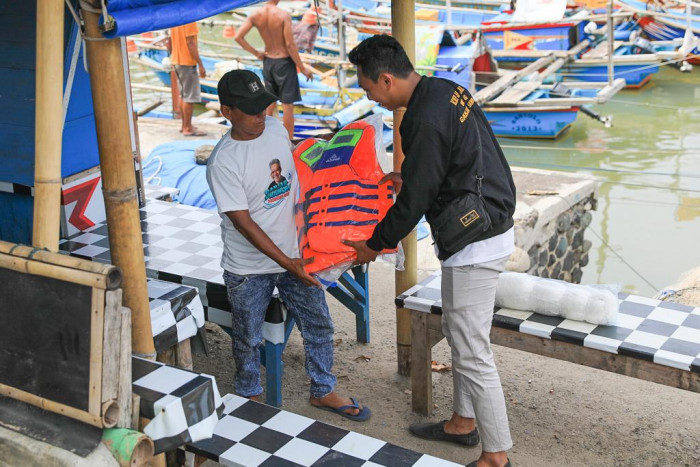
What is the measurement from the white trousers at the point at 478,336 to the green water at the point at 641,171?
565cm

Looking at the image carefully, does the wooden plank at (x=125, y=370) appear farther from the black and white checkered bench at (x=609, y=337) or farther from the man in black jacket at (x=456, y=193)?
the black and white checkered bench at (x=609, y=337)

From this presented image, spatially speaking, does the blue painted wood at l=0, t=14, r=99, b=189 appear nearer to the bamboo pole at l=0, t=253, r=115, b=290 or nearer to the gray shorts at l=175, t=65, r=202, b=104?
the bamboo pole at l=0, t=253, r=115, b=290

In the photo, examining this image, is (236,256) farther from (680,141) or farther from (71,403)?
(680,141)

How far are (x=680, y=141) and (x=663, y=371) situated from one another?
39.1 feet

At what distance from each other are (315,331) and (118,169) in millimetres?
1436

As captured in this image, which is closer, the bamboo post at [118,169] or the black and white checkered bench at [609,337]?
the bamboo post at [118,169]

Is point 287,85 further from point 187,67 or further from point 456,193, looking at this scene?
point 456,193

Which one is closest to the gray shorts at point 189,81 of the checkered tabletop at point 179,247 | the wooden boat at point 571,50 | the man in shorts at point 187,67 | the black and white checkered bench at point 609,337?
the man in shorts at point 187,67

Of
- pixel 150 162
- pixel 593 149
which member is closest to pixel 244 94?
pixel 150 162

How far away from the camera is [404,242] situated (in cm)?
454

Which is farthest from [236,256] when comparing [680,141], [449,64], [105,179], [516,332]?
[680,141]

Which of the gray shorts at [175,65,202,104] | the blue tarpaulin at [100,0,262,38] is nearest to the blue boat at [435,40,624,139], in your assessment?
the gray shorts at [175,65,202,104]

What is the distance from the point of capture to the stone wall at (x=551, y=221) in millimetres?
6938

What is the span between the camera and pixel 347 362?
4863 mm
